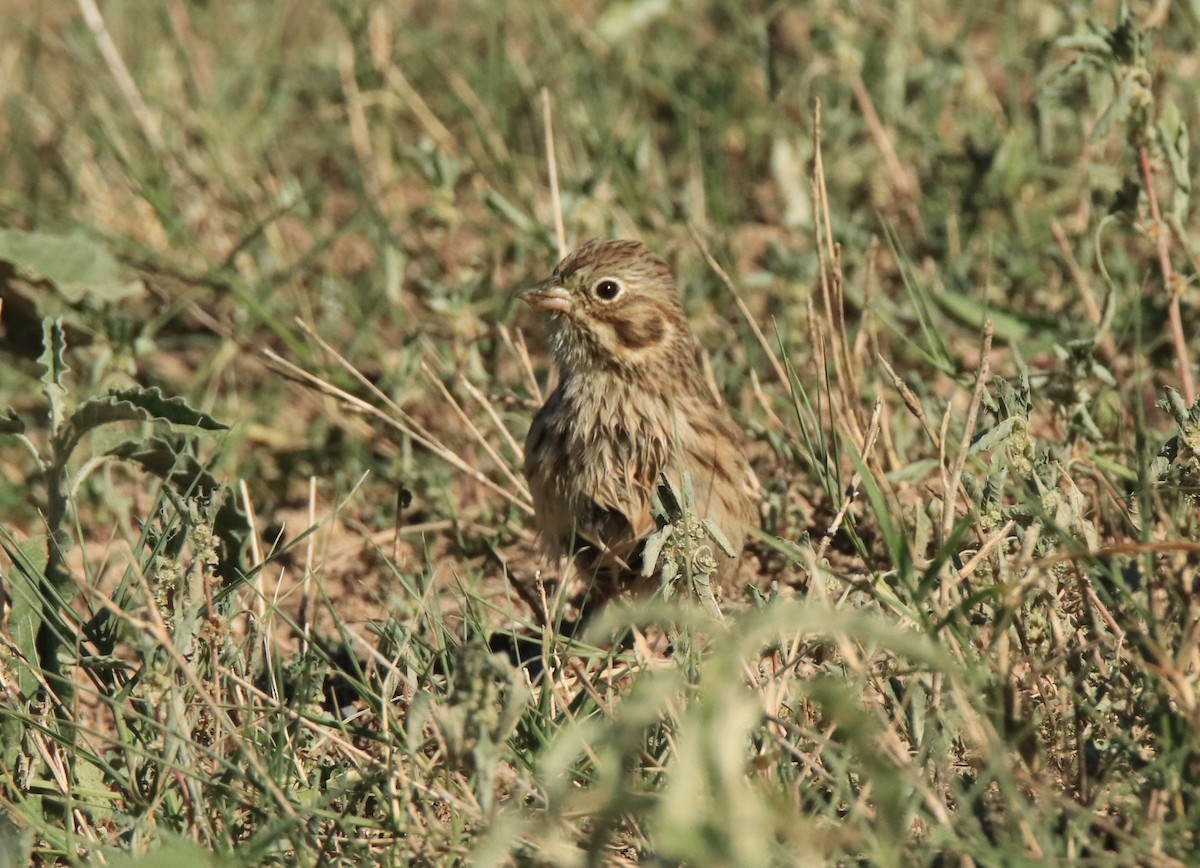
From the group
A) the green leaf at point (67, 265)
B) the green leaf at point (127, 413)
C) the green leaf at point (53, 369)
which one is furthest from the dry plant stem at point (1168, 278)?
the green leaf at point (67, 265)

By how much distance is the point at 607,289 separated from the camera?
148 inches

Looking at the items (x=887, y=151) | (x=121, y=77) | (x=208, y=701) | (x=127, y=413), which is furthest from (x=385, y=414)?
(x=121, y=77)

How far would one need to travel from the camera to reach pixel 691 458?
3.59 metres

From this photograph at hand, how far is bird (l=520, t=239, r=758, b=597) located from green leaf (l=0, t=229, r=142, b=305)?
4.33 ft

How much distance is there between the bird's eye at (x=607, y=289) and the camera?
376cm

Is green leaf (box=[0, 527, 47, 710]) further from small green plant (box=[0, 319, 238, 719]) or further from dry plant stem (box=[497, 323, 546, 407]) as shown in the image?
dry plant stem (box=[497, 323, 546, 407])

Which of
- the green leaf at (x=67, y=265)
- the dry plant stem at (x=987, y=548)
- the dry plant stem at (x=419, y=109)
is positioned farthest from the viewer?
the dry plant stem at (x=419, y=109)

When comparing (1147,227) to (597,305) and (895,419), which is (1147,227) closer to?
(895,419)

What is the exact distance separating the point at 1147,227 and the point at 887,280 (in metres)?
1.38

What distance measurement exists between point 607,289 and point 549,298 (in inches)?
5.6

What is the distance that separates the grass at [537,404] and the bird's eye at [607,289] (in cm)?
37

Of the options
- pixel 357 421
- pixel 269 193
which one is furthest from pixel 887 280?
pixel 269 193

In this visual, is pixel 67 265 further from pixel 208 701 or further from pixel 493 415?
pixel 208 701

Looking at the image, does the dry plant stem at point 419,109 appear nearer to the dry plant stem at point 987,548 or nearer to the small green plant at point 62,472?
the small green plant at point 62,472
